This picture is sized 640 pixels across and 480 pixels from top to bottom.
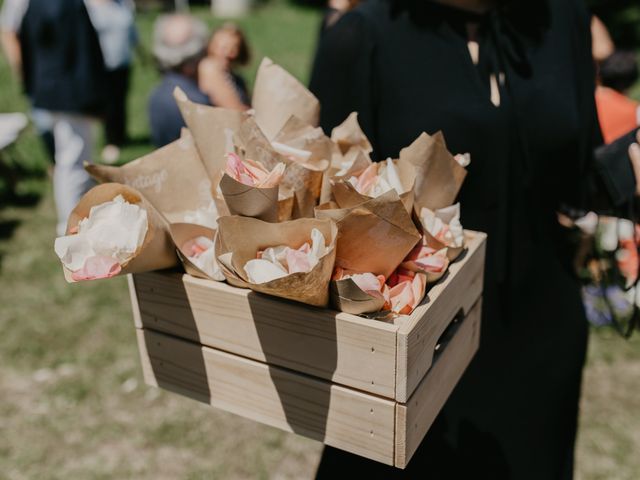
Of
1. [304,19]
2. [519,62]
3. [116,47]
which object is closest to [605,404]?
[519,62]

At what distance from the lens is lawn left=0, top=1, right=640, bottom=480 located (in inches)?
108

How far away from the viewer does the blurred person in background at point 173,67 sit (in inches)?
166

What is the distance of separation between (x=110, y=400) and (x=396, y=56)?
220cm

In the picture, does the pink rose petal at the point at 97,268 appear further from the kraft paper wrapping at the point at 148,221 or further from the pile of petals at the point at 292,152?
the pile of petals at the point at 292,152

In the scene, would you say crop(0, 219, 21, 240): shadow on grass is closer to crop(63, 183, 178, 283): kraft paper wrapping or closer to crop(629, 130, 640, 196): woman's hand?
crop(63, 183, 178, 283): kraft paper wrapping

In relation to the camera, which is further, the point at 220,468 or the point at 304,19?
the point at 304,19

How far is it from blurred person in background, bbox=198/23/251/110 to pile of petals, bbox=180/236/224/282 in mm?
3029

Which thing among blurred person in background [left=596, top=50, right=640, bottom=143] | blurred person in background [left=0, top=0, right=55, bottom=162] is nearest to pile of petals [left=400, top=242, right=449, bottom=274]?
blurred person in background [left=596, top=50, right=640, bottom=143]

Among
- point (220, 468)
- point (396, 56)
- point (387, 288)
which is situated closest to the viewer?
point (387, 288)

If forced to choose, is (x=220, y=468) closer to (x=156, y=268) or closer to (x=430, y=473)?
(x=430, y=473)

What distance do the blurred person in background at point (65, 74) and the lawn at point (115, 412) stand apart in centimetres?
76

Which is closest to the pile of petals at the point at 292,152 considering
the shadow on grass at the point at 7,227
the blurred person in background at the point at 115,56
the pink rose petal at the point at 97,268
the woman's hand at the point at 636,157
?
the pink rose petal at the point at 97,268

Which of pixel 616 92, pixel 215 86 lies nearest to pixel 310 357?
pixel 616 92

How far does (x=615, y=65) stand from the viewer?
4.04m
